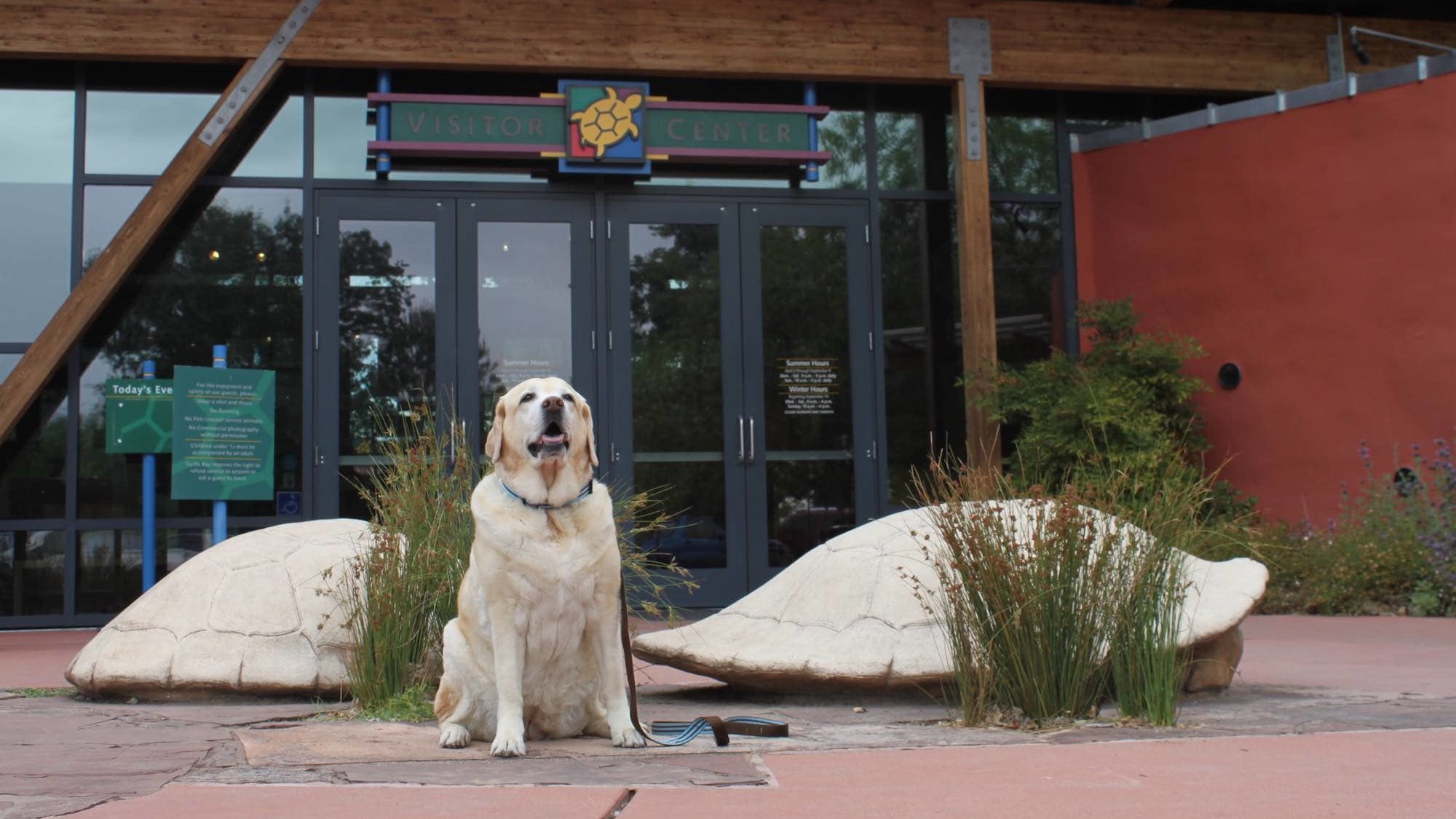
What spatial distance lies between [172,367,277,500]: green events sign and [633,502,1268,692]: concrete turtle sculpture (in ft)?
17.3

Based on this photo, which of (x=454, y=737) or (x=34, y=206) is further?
(x=34, y=206)

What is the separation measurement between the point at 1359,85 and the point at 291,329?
8354mm

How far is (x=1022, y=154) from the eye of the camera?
38.8 ft

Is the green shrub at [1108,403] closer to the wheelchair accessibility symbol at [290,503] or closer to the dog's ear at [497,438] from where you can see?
the wheelchair accessibility symbol at [290,503]

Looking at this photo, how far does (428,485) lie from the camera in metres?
5.68

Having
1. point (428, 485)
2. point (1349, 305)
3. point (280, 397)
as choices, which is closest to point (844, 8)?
point (1349, 305)

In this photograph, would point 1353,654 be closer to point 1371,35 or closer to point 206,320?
point 1371,35

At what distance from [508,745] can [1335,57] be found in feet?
34.1

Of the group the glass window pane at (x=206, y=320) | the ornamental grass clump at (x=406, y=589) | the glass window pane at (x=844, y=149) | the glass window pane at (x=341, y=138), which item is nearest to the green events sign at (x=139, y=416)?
the glass window pane at (x=206, y=320)

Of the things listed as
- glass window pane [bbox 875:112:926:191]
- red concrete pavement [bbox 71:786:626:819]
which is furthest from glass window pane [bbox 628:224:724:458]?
red concrete pavement [bbox 71:786:626:819]

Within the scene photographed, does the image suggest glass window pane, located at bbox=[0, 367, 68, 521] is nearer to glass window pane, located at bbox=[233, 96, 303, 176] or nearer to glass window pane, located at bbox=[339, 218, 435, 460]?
glass window pane, located at bbox=[339, 218, 435, 460]

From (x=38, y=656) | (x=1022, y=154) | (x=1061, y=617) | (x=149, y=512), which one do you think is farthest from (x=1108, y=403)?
(x=38, y=656)

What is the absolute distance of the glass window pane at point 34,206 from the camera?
1021 cm

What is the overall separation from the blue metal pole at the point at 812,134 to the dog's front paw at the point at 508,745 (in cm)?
774
